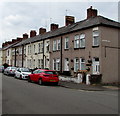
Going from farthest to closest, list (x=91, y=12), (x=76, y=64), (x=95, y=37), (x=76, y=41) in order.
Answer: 1. (x=91, y=12)
2. (x=76, y=41)
3. (x=76, y=64)
4. (x=95, y=37)

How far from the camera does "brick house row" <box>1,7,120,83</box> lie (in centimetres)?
2020

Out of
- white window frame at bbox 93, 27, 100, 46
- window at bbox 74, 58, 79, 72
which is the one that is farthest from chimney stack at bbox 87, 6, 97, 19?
window at bbox 74, 58, 79, 72

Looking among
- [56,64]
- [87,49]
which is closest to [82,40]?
[87,49]

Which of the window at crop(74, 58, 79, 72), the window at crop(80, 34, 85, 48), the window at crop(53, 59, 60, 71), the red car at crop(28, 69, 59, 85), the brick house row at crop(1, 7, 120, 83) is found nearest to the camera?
the red car at crop(28, 69, 59, 85)

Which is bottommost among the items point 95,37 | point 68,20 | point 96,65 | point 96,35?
point 96,65

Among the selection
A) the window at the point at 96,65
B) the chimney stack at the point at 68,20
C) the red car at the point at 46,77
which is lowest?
the red car at the point at 46,77

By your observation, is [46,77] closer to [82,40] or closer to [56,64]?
[82,40]

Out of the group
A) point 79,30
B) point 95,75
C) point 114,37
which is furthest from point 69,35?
point 95,75

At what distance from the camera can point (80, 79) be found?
67.9 ft

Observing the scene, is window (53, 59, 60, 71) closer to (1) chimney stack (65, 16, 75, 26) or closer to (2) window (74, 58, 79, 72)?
(2) window (74, 58, 79, 72)

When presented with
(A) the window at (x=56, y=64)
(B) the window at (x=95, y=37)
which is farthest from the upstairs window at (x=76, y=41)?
(A) the window at (x=56, y=64)

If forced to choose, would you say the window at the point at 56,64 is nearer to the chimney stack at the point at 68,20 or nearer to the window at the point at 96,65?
the chimney stack at the point at 68,20

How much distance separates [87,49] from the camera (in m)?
21.6

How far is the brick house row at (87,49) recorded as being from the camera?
66.3 ft
